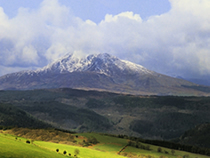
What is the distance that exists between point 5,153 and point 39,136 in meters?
130

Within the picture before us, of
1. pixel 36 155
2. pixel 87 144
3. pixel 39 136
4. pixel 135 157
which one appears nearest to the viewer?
pixel 36 155

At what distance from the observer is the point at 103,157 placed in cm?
12112

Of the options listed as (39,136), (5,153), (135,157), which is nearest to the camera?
(5,153)

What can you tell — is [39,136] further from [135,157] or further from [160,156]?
[160,156]

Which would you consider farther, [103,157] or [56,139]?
[56,139]

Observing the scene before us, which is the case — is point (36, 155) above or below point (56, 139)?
above

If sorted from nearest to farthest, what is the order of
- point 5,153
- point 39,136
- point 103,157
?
point 5,153 → point 103,157 → point 39,136

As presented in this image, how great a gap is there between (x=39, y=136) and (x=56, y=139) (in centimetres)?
1348

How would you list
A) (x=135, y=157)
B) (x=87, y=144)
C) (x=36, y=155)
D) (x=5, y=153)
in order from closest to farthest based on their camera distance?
(x=5, y=153)
(x=36, y=155)
(x=135, y=157)
(x=87, y=144)

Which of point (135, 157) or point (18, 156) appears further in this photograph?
point (135, 157)

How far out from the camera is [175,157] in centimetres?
19950

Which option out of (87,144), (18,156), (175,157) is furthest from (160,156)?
(18,156)

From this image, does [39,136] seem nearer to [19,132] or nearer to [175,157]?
[19,132]

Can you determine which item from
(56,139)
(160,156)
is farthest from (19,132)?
(160,156)
